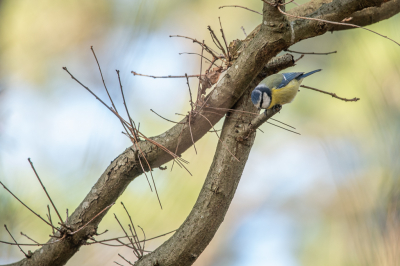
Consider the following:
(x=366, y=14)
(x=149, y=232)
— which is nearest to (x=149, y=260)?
(x=149, y=232)

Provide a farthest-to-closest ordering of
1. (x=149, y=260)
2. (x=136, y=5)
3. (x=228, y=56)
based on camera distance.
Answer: (x=136, y=5)
(x=228, y=56)
(x=149, y=260)

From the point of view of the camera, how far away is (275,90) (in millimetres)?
848

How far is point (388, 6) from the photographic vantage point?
2.51 ft

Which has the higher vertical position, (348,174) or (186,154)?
(186,154)

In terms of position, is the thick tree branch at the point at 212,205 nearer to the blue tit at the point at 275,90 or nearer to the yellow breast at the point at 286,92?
the blue tit at the point at 275,90

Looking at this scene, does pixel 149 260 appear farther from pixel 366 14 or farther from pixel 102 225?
Result: pixel 366 14

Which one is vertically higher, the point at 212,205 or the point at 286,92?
the point at 286,92

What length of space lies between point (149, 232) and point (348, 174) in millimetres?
699

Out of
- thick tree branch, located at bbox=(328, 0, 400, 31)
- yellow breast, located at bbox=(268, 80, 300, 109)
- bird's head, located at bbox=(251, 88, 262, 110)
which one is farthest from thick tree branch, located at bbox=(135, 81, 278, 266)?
thick tree branch, located at bbox=(328, 0, 400, 31)

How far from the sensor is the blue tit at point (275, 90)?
72cm

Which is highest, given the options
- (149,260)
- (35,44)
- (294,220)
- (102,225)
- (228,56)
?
(35,44)

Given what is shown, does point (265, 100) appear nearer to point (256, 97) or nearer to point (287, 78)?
point (256, 97)

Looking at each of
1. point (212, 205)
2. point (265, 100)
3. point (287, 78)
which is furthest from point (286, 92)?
point (212, 205)

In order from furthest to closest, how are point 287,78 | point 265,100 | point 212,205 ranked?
point 287,78
point 265,100
point 212,205
